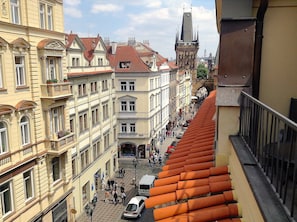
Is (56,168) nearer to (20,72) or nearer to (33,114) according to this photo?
(33,114)

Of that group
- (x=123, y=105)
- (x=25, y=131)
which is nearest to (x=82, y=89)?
(x=25, y=131)

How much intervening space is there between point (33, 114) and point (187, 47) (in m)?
96.7

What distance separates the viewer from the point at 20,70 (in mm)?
15836

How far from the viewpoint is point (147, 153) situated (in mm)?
41500

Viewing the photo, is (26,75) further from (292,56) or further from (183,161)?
(292,56)

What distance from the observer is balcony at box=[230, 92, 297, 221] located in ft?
7.61

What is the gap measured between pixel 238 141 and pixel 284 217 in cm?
185

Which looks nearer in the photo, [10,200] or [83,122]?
[10,200]

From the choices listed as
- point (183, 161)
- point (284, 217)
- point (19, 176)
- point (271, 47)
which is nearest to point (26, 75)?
point (19, 176)

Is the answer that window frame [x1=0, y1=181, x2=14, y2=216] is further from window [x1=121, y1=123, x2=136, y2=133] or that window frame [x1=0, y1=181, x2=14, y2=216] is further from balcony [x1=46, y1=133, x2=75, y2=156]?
window [x1=121, y1=123, x2=136, y2=133]

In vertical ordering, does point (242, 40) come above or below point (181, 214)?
above

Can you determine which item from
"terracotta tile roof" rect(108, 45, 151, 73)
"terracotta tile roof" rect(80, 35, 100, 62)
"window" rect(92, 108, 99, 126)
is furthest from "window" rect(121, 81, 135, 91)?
"window" rect(92, 108, 99, 126)

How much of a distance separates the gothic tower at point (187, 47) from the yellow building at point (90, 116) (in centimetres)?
7580

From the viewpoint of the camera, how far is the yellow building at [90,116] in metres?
23.6
